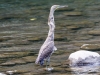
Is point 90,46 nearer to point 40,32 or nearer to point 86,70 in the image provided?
point 86,70

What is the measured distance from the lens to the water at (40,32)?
9070 millimetres


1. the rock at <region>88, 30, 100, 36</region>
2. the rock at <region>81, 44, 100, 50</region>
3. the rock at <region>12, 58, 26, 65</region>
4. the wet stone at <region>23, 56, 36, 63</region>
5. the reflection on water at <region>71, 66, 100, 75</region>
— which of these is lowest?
the rock at <region>88, 30, 100, 36</region>

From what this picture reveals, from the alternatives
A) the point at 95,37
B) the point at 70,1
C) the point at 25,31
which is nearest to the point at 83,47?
the point at 95,37

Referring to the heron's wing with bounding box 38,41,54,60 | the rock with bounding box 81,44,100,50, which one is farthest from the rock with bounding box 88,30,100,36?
the heron's wing with bounding box 38,41,54,60

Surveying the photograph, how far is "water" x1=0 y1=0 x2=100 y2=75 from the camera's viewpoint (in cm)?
907

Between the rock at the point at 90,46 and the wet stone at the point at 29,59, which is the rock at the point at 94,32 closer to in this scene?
the rock at the point at 90,46

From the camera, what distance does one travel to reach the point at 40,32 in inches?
503

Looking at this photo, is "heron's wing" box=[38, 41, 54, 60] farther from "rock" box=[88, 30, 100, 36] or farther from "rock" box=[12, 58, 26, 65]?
"rock" box=[88, 30, 100, 36]

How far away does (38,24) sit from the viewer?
14.2 meters

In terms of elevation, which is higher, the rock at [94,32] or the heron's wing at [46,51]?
the heron's wing at [46,51]

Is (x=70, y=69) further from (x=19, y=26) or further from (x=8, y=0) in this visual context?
(x=8, y=0)

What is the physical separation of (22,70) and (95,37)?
3563 millimetres

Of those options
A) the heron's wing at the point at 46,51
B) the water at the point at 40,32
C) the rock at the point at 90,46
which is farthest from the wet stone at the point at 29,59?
the rock at the point at 90,46

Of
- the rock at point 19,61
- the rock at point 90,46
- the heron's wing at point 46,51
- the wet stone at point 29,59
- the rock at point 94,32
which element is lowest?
the rock at point 94,32
